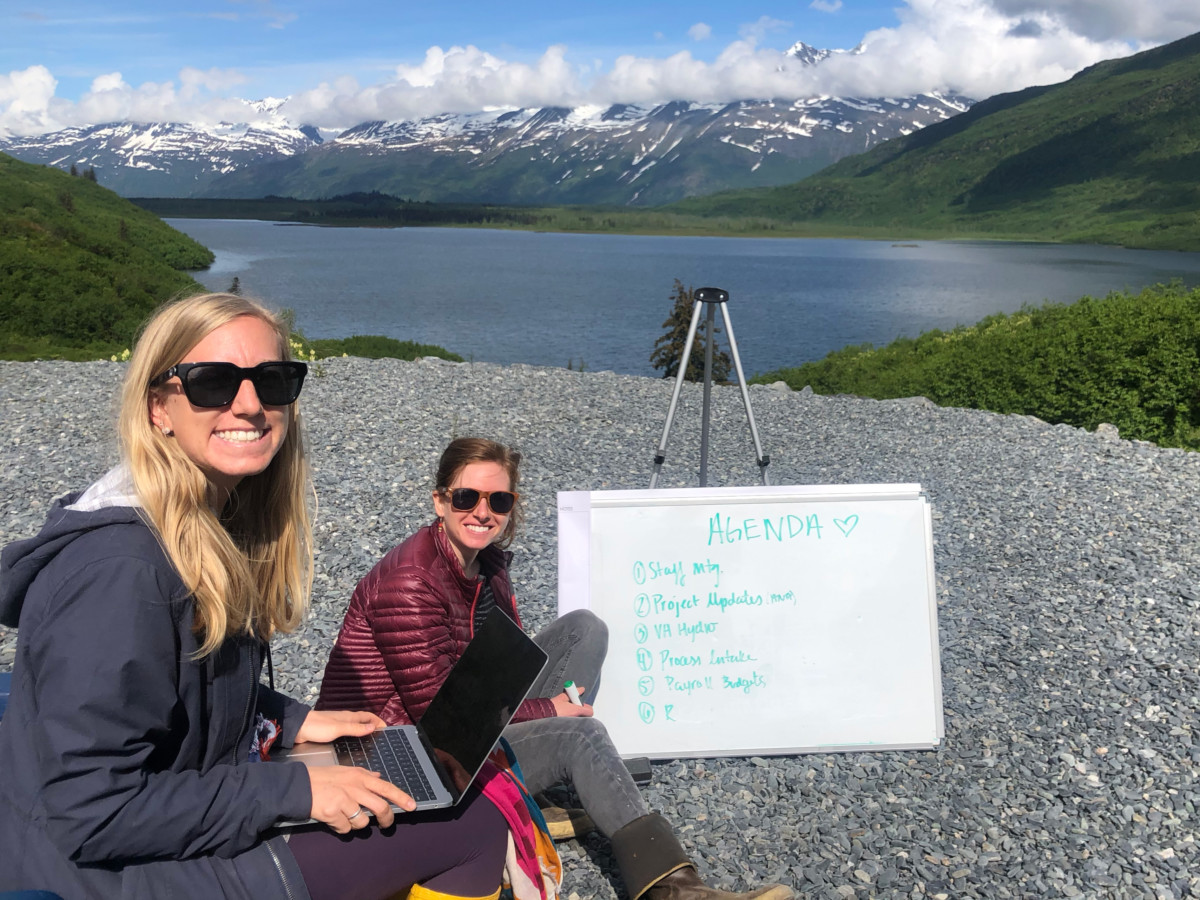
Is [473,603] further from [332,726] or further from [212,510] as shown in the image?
[212,510]

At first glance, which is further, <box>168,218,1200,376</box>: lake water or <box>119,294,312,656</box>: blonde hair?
<box>168,218,1200,376</box>: lake water

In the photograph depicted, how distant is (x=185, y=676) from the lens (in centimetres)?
186

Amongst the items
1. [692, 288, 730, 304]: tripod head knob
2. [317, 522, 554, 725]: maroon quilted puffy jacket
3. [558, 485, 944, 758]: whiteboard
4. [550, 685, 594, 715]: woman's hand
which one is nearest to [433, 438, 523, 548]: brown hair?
[317, 522, 554, 725]: maroon quilted puffy jacket

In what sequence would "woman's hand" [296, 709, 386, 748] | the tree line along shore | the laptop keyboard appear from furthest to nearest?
1. the tree line along shore
2. "woman's hand" [296, 709, 386, 748]
3. the laptop keyboard

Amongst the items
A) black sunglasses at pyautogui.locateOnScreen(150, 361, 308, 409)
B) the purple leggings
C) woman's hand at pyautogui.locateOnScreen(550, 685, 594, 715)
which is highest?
black sunglasses at pyautogui.locateOnScreen(150, 361, 308, 409)

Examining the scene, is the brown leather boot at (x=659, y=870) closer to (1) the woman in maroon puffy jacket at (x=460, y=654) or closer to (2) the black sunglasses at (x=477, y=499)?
(1) the woman in maroon puffy jacket at (x=460, y=654)

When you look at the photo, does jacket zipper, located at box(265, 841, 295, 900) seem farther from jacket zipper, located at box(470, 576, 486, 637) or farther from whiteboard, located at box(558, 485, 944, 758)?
whiteboard, located at box(558, 485, 944, 758)

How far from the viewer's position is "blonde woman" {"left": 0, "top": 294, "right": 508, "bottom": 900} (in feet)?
5.63

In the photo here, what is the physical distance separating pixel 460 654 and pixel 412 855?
780 millimetres

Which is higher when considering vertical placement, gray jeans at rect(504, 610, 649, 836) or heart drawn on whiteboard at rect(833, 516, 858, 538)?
heart drawn on whiteboard at rect(833, 516, 858, 538)

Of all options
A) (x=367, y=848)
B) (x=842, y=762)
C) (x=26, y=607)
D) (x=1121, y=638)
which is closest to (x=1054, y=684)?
(x=1121, y=638)

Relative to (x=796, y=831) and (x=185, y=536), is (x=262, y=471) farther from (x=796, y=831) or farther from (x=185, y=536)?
(x=796, y=831)

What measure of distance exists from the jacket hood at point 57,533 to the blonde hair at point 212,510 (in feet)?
0.14

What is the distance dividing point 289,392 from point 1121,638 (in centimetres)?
505
